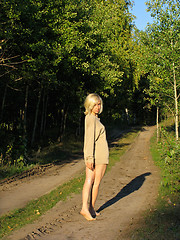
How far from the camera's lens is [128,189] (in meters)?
8.40

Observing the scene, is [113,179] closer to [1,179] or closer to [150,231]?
[1,179]

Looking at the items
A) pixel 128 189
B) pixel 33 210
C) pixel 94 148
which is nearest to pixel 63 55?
pixel 128 189

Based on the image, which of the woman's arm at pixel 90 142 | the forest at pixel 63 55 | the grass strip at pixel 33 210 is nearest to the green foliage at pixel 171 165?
the grass strip at pixel 33 210

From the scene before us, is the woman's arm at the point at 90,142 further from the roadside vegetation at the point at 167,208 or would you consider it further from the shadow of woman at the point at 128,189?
the shadow of woman at the point at 128,189

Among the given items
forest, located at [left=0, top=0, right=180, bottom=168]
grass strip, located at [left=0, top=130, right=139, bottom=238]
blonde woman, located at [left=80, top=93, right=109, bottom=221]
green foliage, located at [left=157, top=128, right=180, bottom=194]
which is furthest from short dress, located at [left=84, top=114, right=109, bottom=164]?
forest, located at [left=0, top=0, right=180, bottom=168]

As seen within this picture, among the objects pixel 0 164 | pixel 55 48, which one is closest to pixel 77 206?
pixel 0 164

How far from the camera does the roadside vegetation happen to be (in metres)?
4.41

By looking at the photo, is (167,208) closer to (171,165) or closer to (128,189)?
(171,165)

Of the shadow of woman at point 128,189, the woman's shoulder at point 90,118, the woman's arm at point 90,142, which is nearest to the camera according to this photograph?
the woman's arm at point 90,142

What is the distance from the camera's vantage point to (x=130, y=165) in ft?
45.3

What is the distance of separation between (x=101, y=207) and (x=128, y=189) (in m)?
2.12

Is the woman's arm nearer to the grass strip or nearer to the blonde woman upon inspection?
the blonde woman

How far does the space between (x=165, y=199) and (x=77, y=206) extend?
205 centimetres

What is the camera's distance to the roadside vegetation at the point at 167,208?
14.5ft
